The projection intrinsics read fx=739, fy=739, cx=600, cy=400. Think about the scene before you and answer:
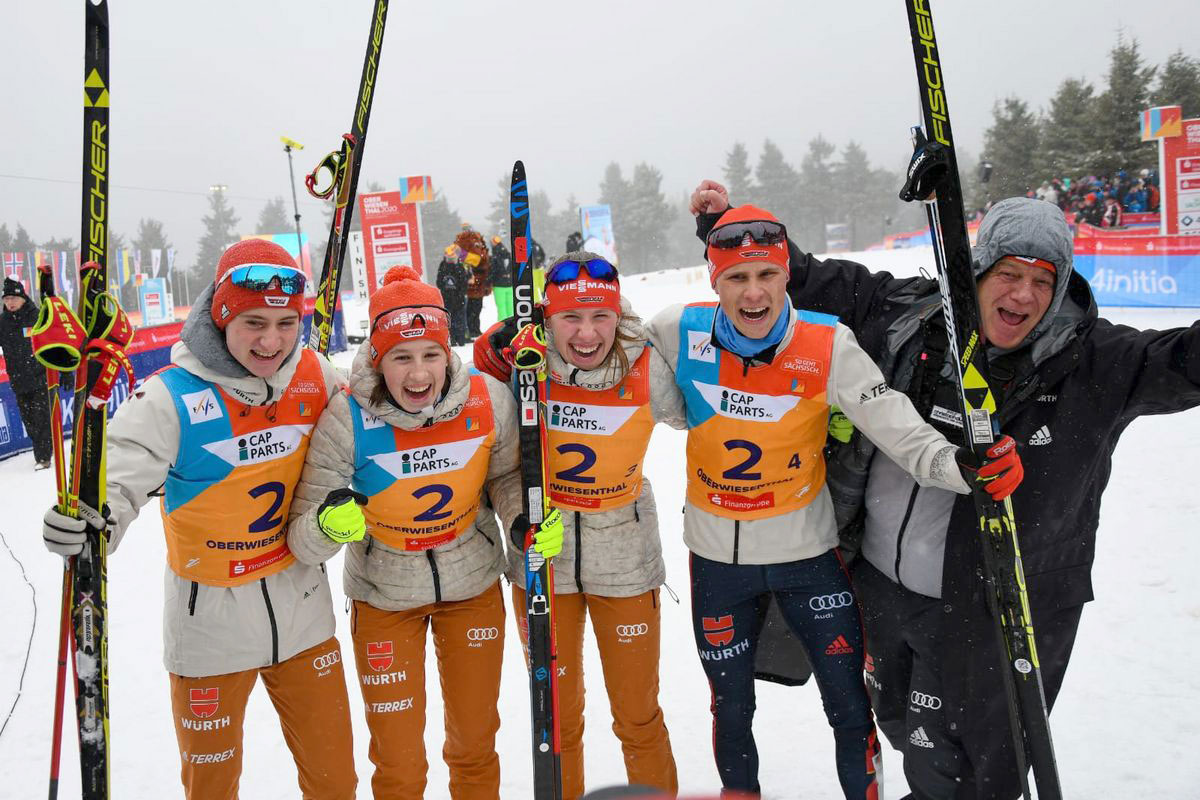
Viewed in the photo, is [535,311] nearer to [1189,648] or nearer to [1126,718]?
[1126,718]

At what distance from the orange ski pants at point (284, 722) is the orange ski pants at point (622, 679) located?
29.3 inches

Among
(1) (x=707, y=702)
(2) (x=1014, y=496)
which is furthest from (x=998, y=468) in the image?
(1) (x=707, y=702)

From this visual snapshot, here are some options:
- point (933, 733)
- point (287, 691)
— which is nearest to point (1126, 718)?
point (933, 733)

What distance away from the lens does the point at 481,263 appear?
13984 mm

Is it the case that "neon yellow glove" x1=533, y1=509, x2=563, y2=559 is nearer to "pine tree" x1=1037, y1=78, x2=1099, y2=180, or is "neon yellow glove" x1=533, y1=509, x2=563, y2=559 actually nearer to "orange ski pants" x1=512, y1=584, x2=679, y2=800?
"orange ski pants" x1=512, y1=584, x2=679, y2=800

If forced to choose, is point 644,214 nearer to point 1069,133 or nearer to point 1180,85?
point 1069,133

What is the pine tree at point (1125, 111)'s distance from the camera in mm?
28141

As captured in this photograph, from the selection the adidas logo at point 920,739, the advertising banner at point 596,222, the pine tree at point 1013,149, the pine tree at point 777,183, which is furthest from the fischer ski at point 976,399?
the pine tree at point 777,183

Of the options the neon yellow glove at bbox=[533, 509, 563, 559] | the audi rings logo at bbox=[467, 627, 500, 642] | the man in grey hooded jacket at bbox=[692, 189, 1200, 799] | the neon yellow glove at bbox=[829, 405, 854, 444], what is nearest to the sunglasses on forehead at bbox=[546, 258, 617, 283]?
the neon yellow glove at bbox=[533, 509, 563, 559]

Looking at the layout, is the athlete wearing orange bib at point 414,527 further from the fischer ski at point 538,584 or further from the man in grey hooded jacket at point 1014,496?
the man in grey hooded jacket at point 1014,496

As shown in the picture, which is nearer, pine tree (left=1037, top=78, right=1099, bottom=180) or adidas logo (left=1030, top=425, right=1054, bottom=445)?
adidas logo (left=1030, top=425, right=1054, bottom=445)

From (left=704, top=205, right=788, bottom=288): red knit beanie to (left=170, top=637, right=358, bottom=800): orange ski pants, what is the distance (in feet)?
6.59

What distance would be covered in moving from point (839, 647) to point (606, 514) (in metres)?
0.98

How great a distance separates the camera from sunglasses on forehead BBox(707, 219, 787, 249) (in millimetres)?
2691
